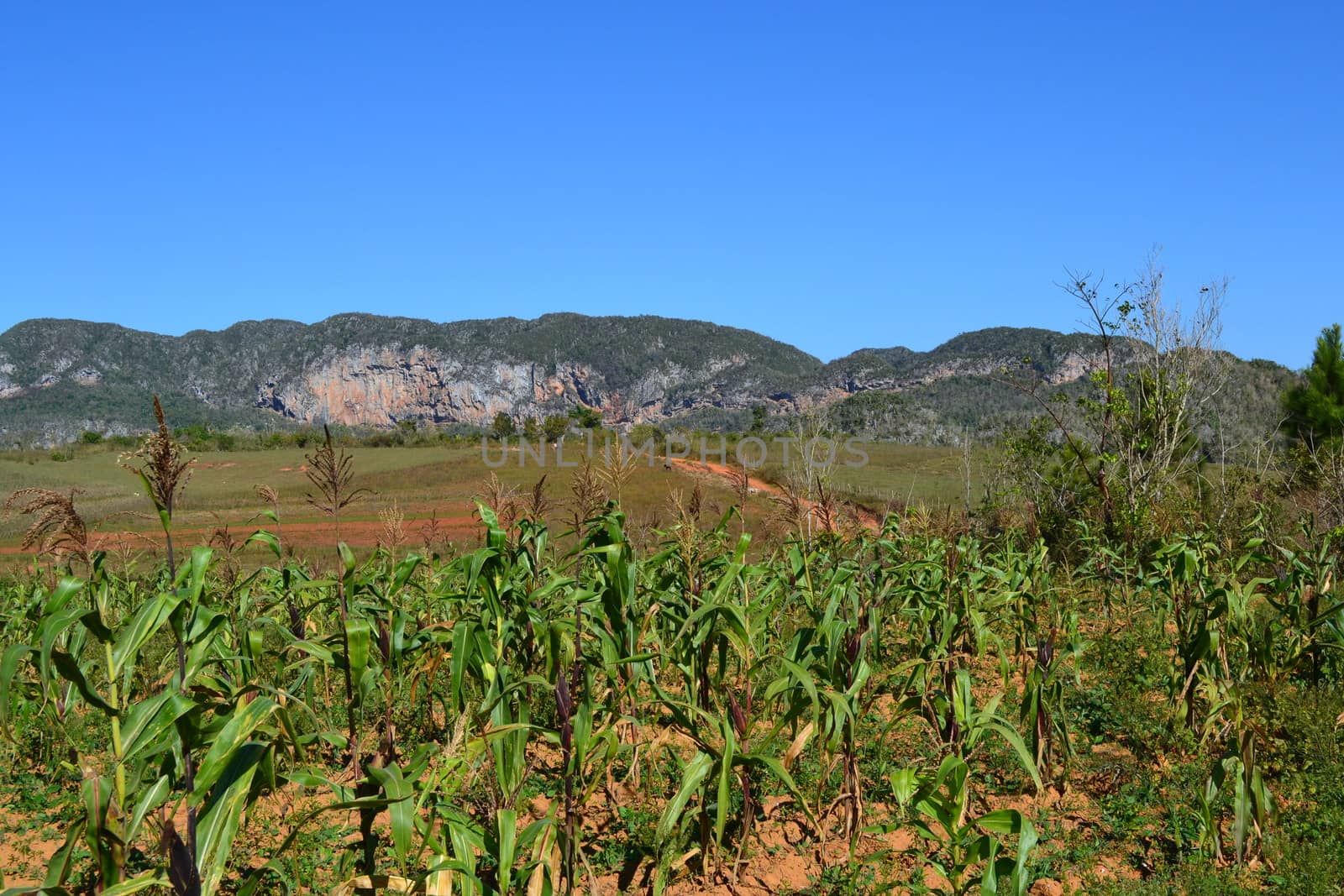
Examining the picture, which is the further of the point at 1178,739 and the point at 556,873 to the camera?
the point at 1178,739

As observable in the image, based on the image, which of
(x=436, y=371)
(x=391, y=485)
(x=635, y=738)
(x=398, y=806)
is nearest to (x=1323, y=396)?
(x=635, y=738)

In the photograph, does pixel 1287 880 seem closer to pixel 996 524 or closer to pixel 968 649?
pixel 968 649

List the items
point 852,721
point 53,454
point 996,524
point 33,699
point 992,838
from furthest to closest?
point 53,454, point 996,524, point 33,699, point 852,721, point 992,838

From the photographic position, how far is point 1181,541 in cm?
654

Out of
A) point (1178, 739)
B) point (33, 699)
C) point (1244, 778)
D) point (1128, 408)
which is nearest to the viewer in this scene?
point (1244, 778)

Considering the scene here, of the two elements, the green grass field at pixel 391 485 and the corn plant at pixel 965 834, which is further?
the green grass field at pixel 391 485

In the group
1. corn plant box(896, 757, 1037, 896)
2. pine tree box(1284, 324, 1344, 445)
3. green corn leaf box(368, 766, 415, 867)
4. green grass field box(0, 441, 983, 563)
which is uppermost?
pine tree box(1284, 324, 1344, 445)

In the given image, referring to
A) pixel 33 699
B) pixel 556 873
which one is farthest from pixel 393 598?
pixel 556 873

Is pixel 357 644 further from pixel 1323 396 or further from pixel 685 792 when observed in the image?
pixel 1323 396

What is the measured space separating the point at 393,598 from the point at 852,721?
13.3 ft

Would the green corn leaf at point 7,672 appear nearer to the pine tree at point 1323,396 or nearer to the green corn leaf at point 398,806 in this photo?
the green corn leaf at point 398,806

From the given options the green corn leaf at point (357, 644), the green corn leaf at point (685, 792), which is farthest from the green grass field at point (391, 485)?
the green corn leaf at point (357, 644)

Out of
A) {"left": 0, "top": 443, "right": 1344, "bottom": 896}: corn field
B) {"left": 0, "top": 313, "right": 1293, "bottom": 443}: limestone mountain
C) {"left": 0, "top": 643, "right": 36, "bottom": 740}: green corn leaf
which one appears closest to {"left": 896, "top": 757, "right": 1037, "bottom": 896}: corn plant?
{"left": 0, "top": 443, "right": 1344, "bottom": 896}: corn field

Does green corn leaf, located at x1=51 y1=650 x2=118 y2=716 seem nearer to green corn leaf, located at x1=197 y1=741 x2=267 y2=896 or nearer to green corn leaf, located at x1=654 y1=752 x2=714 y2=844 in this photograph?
green corn leaf, located at x1=197 y1=741 x2=267 y2=896
